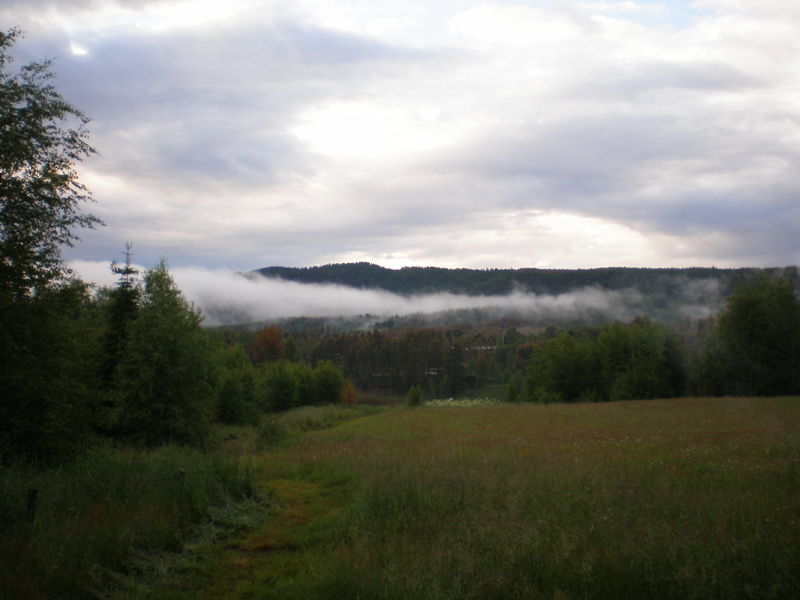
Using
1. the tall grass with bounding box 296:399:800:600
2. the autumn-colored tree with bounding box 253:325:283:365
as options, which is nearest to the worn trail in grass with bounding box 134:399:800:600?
the tall grass with bounding box 296:399:800:600

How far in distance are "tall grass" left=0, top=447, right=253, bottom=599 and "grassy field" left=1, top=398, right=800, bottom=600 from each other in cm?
44

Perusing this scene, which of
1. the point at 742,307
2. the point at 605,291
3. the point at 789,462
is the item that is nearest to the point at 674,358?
the point at 742,307

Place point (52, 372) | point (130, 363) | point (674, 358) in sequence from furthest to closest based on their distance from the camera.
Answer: point (674, 358), point (130, 363), point (52, 372)

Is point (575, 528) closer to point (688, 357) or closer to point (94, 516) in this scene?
point (94, 516)

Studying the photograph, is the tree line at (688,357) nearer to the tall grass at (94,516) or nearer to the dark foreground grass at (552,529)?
the dark foreground grass at (552,529)

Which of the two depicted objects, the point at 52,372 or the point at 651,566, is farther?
the point at 52,372

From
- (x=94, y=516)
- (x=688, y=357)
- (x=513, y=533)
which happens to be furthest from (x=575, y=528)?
(x=688, y=357)

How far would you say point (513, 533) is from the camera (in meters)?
5.54

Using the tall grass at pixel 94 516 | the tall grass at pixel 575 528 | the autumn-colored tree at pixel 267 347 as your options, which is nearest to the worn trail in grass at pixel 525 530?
the tall grass at pixel 575 528

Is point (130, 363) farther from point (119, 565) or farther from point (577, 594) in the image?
point (577, 594)

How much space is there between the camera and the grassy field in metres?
4.47

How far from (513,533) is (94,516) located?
527cm

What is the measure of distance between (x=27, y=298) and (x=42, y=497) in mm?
5311

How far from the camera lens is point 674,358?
155 ft
